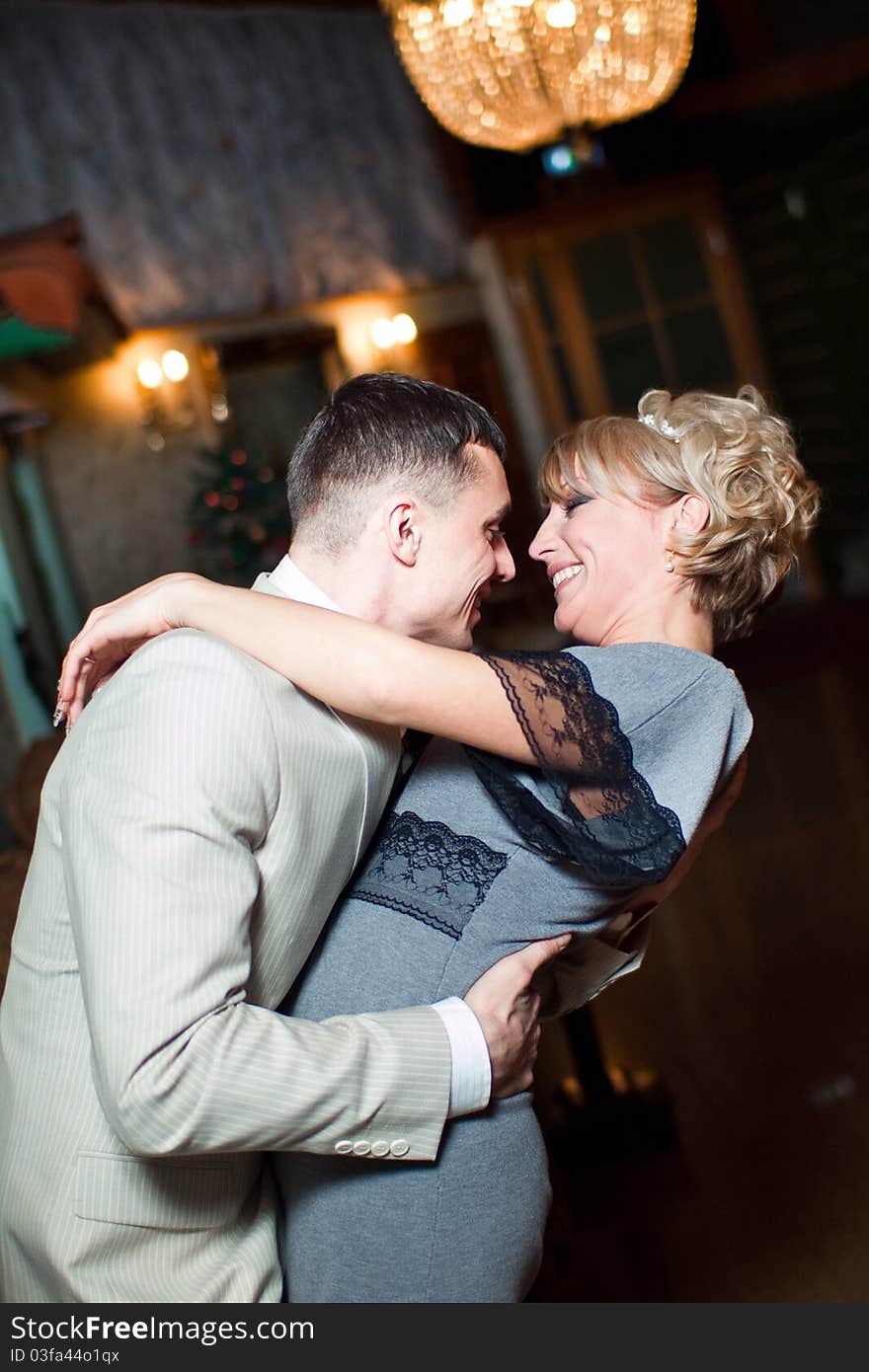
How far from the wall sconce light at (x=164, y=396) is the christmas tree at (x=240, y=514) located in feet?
1.66

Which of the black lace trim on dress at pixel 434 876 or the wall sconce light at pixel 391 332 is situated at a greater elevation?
the wall sconce light at pixel 391 332

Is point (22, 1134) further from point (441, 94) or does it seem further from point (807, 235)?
point (807, 235)

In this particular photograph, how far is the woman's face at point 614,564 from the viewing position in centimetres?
162

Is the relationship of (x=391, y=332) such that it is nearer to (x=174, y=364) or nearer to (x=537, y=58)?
(x=174, y=364)

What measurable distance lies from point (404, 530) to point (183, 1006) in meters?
0.58

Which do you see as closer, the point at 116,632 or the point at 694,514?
the point at 116,632

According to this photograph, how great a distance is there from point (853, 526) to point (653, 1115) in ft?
23.8

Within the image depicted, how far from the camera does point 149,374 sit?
8.39m

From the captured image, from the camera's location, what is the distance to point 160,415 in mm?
8508

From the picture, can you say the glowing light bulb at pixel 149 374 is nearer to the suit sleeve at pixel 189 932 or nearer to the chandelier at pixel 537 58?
the chandelier at pixel 537 58

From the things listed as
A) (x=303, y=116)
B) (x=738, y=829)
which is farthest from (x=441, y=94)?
(x=303, y=116)

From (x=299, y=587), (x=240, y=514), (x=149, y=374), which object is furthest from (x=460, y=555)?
(x=149, y=374)

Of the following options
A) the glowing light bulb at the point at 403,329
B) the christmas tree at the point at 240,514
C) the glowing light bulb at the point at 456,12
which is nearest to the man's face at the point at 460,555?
the glowing light bulb at the point at 456,12

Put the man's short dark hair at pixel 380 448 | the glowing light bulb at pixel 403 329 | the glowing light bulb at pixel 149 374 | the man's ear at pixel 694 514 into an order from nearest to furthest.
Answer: the man's short dark hair at pixel 380 448, the man's ear at pixel 694 514, the glowing light bulb at pixel 149 374, the glowing light bulb at pixel 403 329
